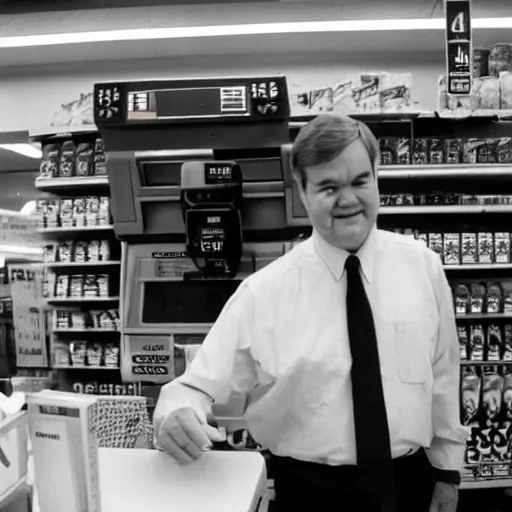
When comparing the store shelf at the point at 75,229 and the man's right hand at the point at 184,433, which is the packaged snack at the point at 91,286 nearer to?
the store shelf at the point at 75,229

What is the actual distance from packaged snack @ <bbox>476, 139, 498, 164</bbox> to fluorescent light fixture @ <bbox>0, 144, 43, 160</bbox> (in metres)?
5.51

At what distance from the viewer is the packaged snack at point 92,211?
167 inches

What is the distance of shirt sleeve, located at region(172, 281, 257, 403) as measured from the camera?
140 cm

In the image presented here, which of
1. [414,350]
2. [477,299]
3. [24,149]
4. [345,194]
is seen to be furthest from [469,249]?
[24,149]

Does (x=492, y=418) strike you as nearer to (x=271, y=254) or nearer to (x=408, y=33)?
(x=271, y=254)

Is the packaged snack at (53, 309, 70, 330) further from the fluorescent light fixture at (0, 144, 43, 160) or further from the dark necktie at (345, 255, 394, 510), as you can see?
the fluorescent light fixture at (0, 144, 43, 160)

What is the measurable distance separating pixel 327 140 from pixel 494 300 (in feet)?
9.61

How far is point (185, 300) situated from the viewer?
113 inches

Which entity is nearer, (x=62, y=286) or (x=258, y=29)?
(x=62, y=286)

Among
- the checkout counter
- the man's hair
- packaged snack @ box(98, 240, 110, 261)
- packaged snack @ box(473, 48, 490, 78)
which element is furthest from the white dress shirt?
packaged snack @ box(473, 48, 490, 78)

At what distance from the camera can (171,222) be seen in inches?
110

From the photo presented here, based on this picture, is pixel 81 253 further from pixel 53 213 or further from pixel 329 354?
pixel 329 354

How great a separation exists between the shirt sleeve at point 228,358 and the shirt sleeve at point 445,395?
0.53 meters

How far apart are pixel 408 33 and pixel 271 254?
3591 mm
